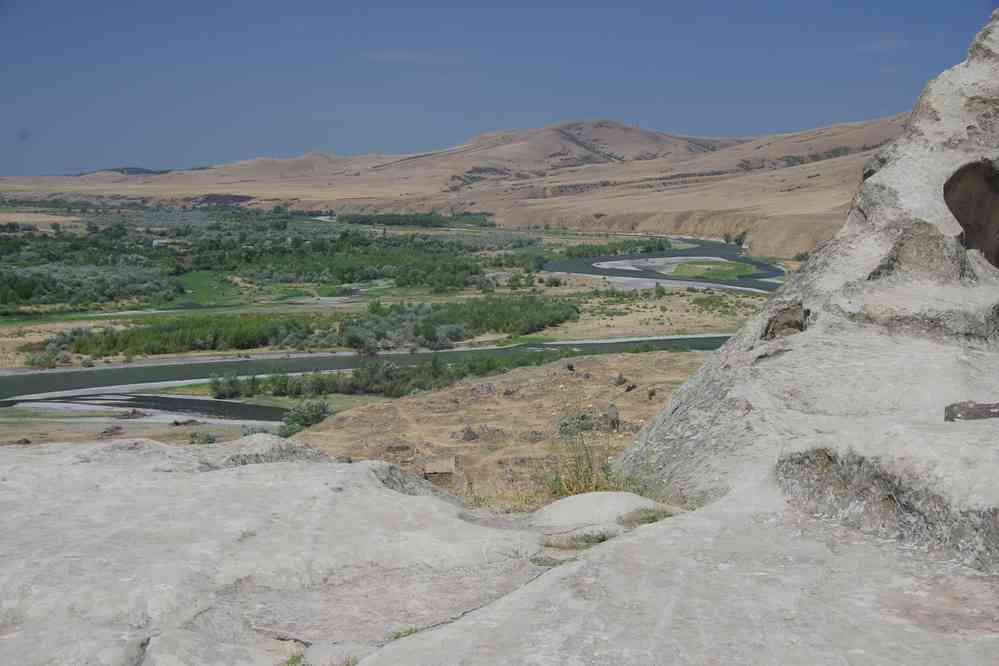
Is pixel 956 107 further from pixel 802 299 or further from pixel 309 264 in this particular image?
pixel 309 264

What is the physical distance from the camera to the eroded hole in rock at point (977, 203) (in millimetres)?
12539

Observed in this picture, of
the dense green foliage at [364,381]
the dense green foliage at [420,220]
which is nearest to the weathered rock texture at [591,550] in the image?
the dense green foliage at [364,381]

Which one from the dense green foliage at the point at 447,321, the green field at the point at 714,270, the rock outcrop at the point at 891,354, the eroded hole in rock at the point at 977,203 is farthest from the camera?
the green field at the point at 714,270

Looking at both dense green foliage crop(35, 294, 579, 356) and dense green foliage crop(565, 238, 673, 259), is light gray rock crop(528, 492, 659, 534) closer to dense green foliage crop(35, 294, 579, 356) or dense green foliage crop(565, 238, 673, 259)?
dense green foliage crop(35, 294, 579, 356)

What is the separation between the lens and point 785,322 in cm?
1186

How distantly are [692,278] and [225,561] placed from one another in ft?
208

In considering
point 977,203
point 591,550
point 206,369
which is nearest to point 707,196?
point 206,369

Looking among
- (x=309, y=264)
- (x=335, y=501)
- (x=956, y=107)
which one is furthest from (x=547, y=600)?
(x=309, y=264)

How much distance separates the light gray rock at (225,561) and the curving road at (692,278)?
53.1m

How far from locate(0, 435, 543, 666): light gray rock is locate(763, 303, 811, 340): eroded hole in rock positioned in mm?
5341

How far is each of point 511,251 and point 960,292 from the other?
82.9 metres

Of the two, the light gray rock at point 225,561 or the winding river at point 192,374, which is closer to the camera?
the light gray rock at point 225,561

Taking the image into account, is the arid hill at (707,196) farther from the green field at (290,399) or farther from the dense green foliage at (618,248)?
the green field at (290,399)

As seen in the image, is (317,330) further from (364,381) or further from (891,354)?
(891,354)
